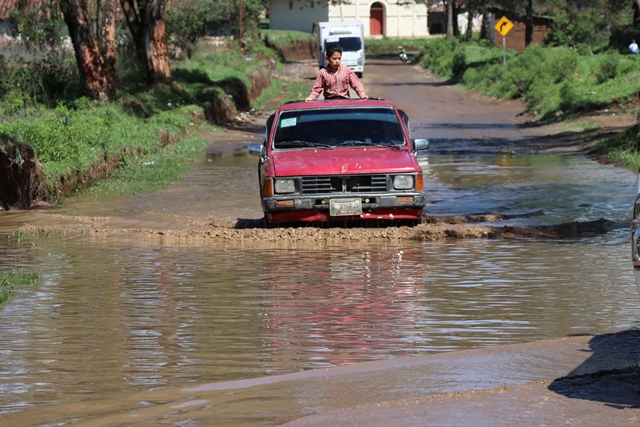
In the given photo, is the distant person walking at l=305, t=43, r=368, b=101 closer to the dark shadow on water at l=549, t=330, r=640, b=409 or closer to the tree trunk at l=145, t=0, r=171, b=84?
the dark shadow on water at l=549, t=330, r=640, b=409

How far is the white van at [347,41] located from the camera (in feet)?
175

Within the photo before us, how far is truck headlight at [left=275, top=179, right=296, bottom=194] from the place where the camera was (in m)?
12.0

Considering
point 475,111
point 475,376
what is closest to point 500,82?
point 475,111

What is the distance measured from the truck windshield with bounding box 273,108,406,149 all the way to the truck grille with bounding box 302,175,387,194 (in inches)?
33.4

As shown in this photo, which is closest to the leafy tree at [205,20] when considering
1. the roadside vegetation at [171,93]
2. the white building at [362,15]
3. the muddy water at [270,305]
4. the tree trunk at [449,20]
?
the roadside vegetation at [171,93]

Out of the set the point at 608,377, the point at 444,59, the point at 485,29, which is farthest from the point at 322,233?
the point at 485,29

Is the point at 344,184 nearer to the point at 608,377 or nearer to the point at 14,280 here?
the point at 14,280

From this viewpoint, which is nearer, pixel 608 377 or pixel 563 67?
pixel 608 377

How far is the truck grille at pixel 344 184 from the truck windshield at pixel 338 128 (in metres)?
0.85

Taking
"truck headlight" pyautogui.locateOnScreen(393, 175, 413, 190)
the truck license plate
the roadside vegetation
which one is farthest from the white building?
the truck license plate

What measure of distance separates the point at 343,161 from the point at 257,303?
12.1 ft

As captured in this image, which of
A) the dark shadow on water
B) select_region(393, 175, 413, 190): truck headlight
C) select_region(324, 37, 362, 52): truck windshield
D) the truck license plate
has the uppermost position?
select_region(324, 37, 362, 52): truck windshield

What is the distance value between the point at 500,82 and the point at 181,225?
3106 cm

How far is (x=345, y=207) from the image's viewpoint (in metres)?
12.0
